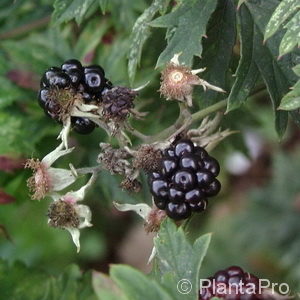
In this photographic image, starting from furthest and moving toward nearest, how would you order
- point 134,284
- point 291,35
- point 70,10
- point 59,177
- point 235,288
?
point 70,10
point 59,177
point 291,35
point 235,288
point 134,284

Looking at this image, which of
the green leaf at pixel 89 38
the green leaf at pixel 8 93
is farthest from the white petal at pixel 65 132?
the green leaf at pixel 89 38

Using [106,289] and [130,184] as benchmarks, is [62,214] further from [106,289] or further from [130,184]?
[106,289]

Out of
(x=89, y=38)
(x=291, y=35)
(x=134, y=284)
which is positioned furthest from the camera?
(x=89, y=38)

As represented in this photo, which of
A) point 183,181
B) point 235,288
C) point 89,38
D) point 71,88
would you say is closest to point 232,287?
point 235,288

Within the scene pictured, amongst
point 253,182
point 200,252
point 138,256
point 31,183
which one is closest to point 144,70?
point 31,183

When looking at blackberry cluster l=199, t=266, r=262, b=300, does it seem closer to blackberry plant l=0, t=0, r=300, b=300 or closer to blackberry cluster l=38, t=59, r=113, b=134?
blackberry plant l=0, t=0, r=300, b=300

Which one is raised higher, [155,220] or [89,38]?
[155,220]
